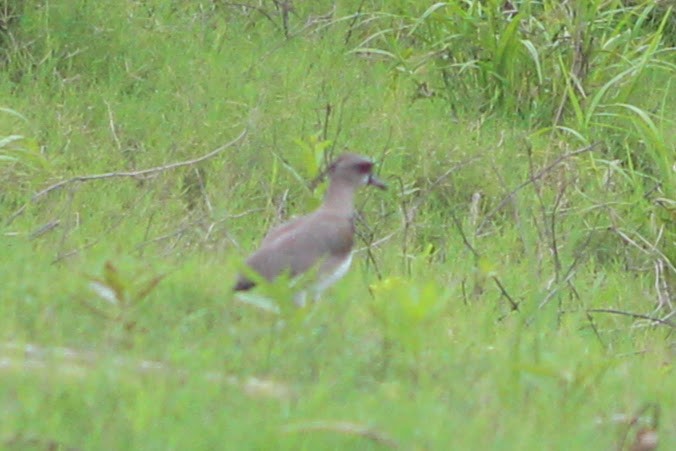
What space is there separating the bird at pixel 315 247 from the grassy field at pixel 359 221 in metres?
0.11

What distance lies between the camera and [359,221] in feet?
23.4

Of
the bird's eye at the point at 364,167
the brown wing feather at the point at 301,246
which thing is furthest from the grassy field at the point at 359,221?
the bird's eye at the point at 364,167

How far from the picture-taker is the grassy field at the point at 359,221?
389 centimetres

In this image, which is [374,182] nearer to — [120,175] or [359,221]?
[359,221]

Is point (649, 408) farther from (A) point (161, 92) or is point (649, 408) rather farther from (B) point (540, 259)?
(A) point (161, 92)

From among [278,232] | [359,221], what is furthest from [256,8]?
[278,232]

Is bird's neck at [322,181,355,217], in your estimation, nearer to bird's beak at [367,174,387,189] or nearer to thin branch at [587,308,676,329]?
bird's beak at [367,174,387,189]

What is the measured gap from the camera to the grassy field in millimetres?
3891

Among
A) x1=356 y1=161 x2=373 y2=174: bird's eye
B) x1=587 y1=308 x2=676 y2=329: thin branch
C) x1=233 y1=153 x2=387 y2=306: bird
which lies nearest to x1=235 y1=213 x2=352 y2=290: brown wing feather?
x1=233 y1=153 x2=387 y2=306: bird

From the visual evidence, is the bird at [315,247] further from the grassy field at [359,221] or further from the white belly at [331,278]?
the grassy field at [359,221]

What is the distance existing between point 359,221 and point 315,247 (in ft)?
6.35

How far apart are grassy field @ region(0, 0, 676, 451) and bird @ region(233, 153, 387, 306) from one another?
11 cm

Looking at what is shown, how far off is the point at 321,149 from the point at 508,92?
2.20 m

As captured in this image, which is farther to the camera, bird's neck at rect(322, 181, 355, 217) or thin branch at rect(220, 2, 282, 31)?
thin branch at rect(220, 2, 282, 31)
